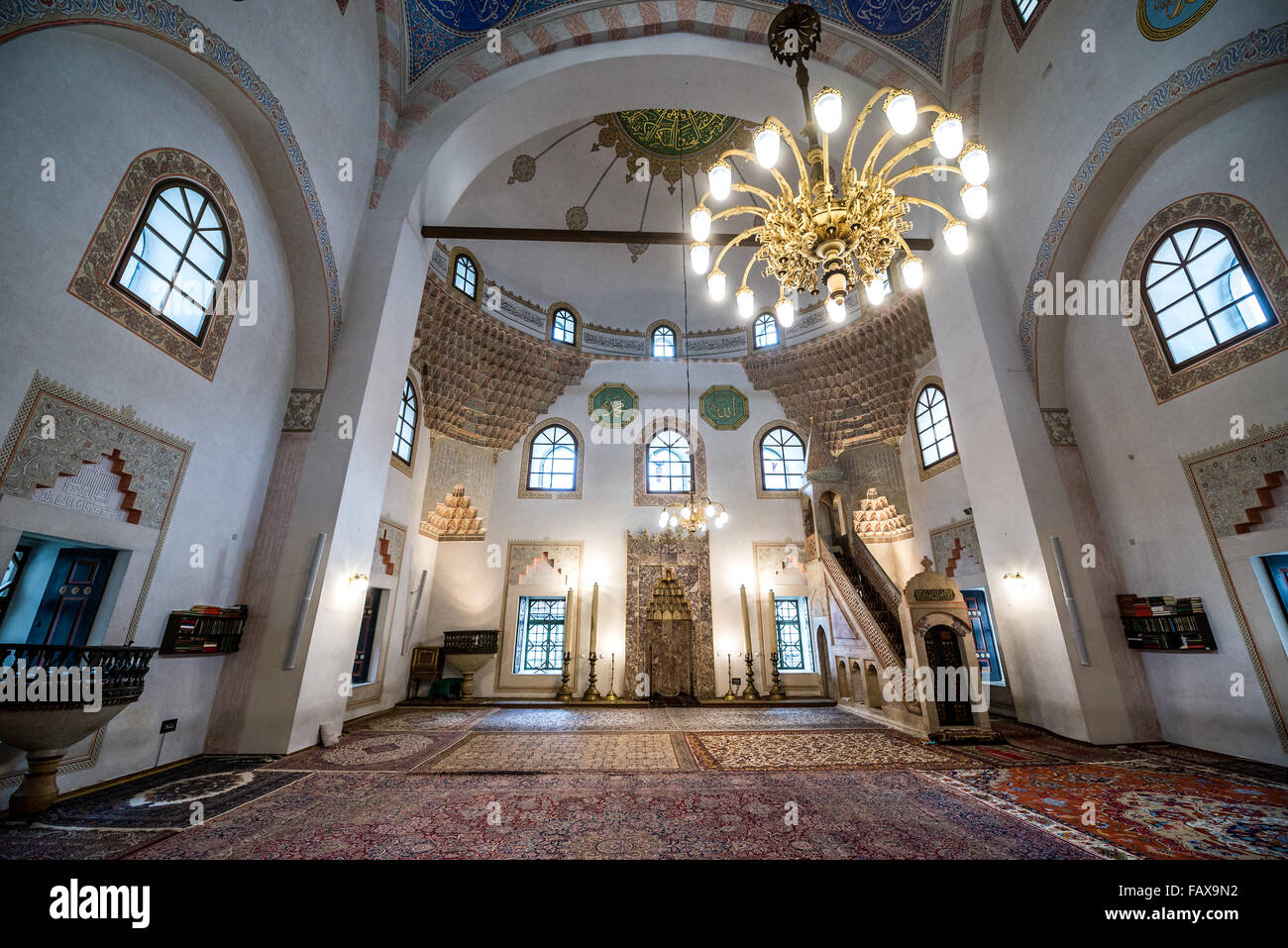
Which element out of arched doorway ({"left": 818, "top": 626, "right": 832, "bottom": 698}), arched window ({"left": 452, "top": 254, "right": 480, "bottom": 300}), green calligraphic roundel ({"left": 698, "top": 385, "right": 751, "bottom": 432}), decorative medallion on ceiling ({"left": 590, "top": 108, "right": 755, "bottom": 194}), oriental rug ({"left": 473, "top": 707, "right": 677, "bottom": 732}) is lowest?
oriental rug ({"left": 473, "top": 707, "right": 677, "bottom": 732})

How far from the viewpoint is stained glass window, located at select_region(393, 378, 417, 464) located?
750 cm

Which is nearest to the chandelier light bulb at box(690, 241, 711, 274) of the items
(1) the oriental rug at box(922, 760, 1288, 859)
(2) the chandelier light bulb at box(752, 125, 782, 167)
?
(2) the chandelier light bulb at box(752, 125, 782, 167)

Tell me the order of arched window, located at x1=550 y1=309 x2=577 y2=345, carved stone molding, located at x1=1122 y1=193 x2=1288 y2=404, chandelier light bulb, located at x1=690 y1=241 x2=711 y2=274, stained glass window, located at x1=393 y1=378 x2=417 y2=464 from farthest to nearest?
arched window, located at x1=550 y1=309 x2=577 y2=345, stained glass window, located at x1=393 y1=378 x2=417 y2=464, carved stone molding, located at x1=1122 y1=193 x2=1288 y2=404, chandelier light bulb, located at x1=690 y1=241 x2=711 y2=274

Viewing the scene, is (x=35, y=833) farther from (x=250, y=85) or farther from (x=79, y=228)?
(x=250, y=85)

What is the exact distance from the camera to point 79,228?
3.07 meters

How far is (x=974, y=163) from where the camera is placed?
272cm

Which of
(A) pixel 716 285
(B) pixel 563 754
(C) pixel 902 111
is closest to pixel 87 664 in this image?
(B) pixel 563 754

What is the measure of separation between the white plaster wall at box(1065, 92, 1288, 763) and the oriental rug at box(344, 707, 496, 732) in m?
7.17

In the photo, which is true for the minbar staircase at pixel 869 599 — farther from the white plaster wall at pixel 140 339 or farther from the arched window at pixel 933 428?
the white plaster wall at pixel 140 339

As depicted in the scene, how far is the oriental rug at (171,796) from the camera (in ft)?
8.48

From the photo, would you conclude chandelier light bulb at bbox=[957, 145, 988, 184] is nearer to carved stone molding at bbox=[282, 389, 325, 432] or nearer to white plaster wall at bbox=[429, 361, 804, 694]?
carved stone molding at bbox=[282, 389, 325, 432]

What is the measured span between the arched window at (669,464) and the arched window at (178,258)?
284 inches

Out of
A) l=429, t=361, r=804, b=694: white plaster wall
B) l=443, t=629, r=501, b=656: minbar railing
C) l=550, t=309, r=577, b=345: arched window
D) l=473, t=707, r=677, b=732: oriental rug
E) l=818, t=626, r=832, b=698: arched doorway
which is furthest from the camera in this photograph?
l=550, t=309, r=577, b=345: arched window
